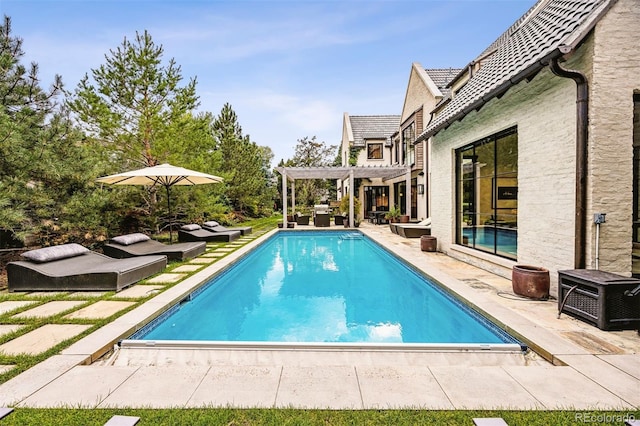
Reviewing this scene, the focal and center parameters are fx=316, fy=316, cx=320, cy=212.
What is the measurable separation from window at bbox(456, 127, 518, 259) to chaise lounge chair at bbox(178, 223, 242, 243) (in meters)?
8.47

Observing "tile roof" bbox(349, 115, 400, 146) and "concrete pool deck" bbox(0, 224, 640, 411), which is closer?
"concrete pool deck" bbox(0, 224, 640, 411)

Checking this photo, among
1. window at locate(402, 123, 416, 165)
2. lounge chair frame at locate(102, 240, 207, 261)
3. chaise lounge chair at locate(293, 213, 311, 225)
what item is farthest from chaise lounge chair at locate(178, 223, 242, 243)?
window at locate(402, 123, 416, 165)

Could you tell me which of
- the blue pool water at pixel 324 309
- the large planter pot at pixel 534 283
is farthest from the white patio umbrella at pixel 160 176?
the large planter pot at pixel 534 283

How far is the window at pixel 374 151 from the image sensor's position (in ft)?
78.8

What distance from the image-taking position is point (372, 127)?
25891 mm

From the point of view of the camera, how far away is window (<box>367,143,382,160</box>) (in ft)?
78.8

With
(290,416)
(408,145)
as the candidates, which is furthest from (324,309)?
(408,145)

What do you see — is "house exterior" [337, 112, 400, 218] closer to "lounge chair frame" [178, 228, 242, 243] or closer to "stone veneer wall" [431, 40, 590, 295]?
"lounge chair frame" [178, 228, 242, 243]

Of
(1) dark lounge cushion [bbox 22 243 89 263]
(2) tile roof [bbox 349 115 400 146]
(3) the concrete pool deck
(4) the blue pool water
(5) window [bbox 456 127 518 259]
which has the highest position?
(2) tile roof [bbox 349 115 400 146]

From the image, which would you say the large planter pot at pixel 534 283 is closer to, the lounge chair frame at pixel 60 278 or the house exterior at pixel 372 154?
the lounge chair frame at pixel 60 278

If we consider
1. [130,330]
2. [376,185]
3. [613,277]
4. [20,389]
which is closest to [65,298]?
[130,330]

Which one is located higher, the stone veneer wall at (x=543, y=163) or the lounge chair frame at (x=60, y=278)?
Result: the stone veneer wall at (x=543, y=163)

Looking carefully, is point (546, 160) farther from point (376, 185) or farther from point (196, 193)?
point (376, 185)

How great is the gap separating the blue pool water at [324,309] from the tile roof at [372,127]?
16.2 metres
